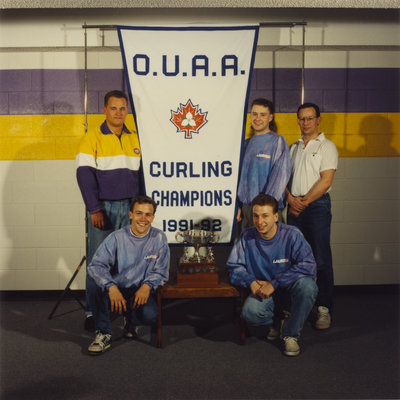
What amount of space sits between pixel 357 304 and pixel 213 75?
216 centimetres

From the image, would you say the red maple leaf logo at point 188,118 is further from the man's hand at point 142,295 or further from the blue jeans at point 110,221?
the man's hand at point 142,295

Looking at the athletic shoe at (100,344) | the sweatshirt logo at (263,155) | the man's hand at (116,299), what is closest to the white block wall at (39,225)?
the athletic shoe at (100,344)

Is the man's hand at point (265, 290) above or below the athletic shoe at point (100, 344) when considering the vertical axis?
above

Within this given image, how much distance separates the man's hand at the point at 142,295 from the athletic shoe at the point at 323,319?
47.9 inches

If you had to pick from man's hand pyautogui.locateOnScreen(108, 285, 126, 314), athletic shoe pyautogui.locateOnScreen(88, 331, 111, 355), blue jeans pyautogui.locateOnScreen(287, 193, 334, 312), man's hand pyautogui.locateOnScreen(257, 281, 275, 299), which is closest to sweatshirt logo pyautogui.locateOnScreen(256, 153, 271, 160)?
blue jeans pyautogui.locateOnScreen(287, 193, 334, 312)

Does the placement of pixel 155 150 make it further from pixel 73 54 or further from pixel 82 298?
pixel 82 298

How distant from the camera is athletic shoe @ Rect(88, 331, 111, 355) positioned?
96.3 inches

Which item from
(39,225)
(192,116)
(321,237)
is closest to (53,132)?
(39,225)

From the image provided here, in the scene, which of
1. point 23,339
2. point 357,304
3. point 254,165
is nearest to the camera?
point 23,339

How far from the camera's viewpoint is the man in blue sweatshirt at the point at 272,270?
2.42 metres

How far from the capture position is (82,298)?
3.63 metres

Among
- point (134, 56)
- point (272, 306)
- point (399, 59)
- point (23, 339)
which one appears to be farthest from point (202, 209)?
point (399, 59)

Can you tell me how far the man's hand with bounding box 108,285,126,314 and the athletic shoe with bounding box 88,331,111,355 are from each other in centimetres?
23

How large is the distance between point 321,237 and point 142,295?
1317mm
